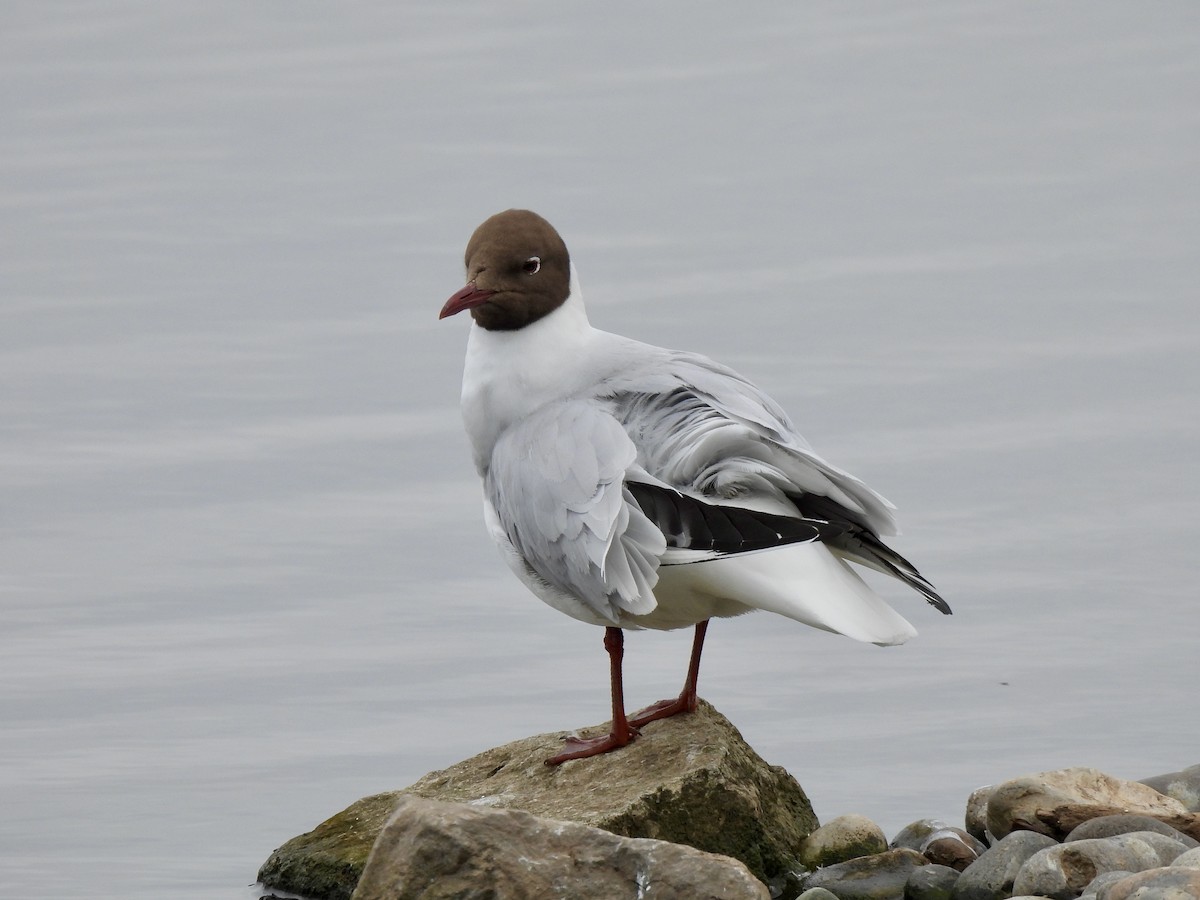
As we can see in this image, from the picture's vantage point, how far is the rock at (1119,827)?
6758mm

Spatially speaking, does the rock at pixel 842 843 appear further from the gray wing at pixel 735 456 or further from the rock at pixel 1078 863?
the gray wing at pixel 735 456

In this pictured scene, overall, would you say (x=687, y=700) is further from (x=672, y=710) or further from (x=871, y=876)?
(x=871, y=876)

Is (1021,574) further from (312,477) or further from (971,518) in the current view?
(312,477)

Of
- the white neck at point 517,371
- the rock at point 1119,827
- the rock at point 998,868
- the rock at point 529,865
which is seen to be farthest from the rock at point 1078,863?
the white neck at point 517,371

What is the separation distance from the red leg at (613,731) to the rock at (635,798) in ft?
0.09

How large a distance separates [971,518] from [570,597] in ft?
13.2

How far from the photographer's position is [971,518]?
10.5m

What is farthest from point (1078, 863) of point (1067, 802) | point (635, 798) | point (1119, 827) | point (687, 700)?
point (687, 700)

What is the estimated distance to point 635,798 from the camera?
6.80 metres

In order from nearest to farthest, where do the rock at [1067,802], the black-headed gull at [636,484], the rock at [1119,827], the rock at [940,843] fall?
the black-headed gull at [636,484] → the rock at [1119,827] → the rock at [1067,802] → the rock at [940,843]

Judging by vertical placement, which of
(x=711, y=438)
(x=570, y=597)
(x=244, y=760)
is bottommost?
(x=244, y=760)

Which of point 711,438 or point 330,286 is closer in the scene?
point 711,438

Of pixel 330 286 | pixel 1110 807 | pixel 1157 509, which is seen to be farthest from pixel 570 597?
pixel 330 286

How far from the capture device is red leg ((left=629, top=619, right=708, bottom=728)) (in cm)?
725
